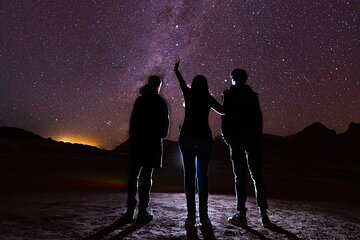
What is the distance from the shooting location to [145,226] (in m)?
3.83

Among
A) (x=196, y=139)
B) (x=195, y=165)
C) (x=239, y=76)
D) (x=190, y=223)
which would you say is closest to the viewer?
(x=190, y=223)

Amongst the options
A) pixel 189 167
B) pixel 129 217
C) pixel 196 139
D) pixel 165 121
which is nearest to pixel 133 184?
pixel 129 217

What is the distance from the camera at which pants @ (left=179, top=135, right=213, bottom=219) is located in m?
4.13

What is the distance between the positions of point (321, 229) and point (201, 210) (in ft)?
4.87

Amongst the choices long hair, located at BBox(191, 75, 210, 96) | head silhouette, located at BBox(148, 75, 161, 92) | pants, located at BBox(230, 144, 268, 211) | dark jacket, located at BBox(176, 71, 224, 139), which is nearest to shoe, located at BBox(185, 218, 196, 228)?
pants, located at BBox(230, 144, 268, 211)

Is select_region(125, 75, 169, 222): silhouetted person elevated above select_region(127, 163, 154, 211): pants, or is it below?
above

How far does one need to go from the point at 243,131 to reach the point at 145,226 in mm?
1658

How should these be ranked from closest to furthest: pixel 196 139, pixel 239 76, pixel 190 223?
pixel 190 223
pixel 196 139
pixel 239 76

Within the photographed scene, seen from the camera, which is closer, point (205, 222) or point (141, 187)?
point (205, 222)

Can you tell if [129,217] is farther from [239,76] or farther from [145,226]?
[239,76]

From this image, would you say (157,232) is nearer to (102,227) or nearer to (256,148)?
(102,227)

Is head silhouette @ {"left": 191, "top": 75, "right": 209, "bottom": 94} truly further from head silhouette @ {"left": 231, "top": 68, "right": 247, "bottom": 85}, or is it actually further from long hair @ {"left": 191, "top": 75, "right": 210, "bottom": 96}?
head silhouette @ {"left": 231, "top": 68, "right": 247, "bottom": 85}

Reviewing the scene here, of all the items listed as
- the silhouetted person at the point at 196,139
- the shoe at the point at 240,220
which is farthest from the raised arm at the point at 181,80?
the shoe at the point at 240,220

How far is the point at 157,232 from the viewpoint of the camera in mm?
3580
